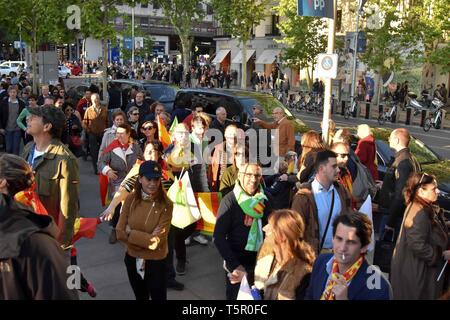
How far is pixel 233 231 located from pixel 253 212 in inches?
9.6

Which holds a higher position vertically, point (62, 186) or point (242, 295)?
point (62, 186)

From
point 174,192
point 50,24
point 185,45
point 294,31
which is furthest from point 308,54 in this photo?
point 174,192

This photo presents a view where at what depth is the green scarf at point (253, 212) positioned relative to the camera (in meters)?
4.35

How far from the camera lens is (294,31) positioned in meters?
30.9

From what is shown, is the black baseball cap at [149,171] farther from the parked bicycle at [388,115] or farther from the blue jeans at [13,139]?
the parked bicycle at [388,115]

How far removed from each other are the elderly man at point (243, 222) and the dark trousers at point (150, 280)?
60 cm

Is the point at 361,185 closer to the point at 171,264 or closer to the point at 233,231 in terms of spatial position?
the point at 233,231

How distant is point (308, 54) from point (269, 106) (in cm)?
1956

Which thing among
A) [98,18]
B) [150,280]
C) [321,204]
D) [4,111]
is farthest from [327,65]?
[98,18]

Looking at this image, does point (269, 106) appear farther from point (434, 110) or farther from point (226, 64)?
point (226, 64)

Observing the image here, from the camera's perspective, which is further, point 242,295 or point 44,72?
point 44,72

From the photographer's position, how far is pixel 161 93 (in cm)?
1697

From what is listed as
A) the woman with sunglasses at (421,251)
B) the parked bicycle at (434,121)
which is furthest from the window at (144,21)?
the woman with sunglasses at (421,251)

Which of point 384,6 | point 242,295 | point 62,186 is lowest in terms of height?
point 242,295
